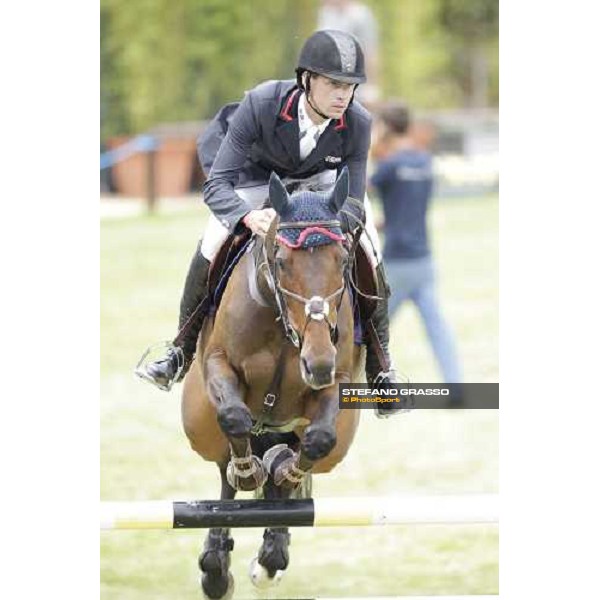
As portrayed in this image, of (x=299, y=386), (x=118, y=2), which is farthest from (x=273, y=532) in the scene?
(x=118, y=2)

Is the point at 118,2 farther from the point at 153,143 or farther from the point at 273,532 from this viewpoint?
the point at 273,532

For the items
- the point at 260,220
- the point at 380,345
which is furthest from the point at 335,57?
the point at 380,345

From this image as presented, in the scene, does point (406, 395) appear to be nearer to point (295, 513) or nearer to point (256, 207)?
point (295, 513)

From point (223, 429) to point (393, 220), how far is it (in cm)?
441

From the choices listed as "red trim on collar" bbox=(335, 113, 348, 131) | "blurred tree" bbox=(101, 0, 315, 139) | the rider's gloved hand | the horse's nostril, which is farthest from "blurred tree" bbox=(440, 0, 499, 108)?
the horse's nostril

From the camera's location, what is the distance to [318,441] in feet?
15.3

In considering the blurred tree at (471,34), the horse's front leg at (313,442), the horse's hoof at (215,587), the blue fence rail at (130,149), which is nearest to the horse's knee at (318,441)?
the horse's front leg at (313,442)

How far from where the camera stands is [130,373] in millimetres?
11156

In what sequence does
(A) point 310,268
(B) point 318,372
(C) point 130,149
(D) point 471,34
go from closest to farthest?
(B) point 318,372 < (A) point 310,268 < (C) point 130,149 < (D) point 471,34

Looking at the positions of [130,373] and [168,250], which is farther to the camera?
[168,250]

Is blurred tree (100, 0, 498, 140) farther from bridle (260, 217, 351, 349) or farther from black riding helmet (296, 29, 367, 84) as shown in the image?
bridle (260, 217, 351, 349)

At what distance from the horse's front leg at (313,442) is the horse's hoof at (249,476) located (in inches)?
3.5

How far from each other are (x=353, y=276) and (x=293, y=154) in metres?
0.47

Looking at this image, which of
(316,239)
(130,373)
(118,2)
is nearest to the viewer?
(316,239)
